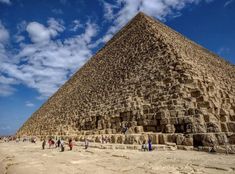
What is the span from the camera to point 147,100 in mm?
14680

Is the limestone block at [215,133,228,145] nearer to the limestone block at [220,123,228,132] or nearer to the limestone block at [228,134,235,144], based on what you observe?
the limestone block at [228,134,235,144]

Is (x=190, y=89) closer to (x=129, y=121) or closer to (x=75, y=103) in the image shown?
(x=129, y=121)

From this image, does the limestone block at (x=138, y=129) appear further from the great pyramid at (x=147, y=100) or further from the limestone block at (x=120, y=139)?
the limestone block at (x=120, y=139)

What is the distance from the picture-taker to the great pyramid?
11.1 m

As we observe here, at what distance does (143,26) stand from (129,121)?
12717mm

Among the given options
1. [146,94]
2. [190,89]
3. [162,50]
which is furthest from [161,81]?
[162,50]

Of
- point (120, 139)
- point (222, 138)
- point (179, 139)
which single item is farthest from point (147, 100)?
point (222, 138)

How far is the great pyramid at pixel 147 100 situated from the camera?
11.1 metres

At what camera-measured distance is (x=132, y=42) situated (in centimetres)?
2406

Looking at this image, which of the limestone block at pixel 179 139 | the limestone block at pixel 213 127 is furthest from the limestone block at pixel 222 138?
the limestone block at pixel 179 139

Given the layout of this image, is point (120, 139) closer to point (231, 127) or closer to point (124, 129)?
point (124, 129)

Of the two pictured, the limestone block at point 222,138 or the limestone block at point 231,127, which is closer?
the limestone block at point 222,138

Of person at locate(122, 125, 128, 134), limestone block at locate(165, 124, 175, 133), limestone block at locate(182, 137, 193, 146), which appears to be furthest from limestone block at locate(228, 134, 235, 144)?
person at locate(122, 125, 128, 134)

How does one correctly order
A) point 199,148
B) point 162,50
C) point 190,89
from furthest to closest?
point 162,50
point 190,89
point 199,148
